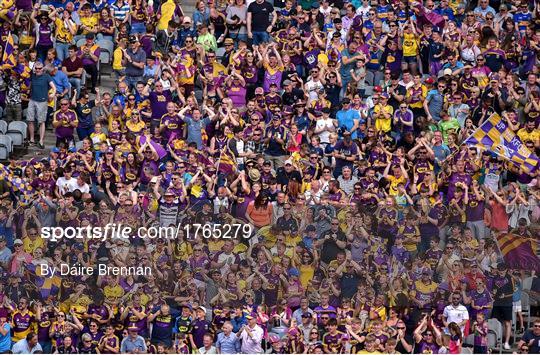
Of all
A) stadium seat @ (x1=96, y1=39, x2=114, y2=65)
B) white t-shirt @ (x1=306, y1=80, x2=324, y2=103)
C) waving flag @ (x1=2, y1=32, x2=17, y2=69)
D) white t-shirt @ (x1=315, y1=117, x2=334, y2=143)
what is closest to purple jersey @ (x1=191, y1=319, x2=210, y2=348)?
white t-shirt @ (x1=315, y1=117, x2=334, y2=143)

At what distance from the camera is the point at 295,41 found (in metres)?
38.1

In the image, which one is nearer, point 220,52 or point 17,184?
point 17,184

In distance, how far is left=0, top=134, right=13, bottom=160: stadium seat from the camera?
3691 centimetres

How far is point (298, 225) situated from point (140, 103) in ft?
20.4

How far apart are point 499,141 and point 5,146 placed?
9243mm

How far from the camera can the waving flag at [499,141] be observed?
3544 centimetres

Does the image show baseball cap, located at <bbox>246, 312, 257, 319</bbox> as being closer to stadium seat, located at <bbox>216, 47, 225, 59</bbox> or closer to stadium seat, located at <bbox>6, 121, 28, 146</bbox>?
stadium seat, located at <bbox>6, 121, 28, 146</bbox>

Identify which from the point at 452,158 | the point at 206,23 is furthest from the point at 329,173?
the point at 206,23

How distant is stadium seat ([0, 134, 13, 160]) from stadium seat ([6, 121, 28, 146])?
198 mm

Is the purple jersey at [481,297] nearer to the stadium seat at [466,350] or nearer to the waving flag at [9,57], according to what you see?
the stadium seat at [466,350]

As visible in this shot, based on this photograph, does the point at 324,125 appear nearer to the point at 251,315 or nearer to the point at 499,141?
the point at 499,141

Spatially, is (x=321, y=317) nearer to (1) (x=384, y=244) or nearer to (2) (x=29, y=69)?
(1) (x=384, y=244)

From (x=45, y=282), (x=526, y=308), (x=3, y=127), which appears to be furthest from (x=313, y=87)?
(x=45, y=282)

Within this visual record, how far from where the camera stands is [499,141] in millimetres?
35438
